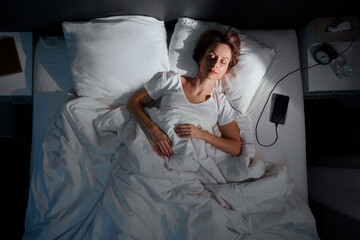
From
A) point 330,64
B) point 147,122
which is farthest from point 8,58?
point 330,64

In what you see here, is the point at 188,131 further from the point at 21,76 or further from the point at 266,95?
the point at 21,76

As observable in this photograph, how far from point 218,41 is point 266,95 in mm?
508

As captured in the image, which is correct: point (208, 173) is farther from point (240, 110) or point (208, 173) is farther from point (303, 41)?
point (303, 41)

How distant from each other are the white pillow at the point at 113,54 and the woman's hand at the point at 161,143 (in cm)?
35

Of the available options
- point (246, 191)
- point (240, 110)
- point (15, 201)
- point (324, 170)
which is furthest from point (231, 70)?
point (15, 201)

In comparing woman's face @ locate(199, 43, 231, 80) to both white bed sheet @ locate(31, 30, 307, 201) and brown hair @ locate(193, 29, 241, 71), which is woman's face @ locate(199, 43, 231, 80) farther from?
white bed sheet @ locate(31, 30, 307, 201)

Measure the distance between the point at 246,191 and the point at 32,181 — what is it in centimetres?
115

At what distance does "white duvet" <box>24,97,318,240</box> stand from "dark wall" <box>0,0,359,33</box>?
570 mm

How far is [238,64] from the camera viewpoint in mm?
1463

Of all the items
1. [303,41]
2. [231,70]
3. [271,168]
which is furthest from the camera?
[303,41]

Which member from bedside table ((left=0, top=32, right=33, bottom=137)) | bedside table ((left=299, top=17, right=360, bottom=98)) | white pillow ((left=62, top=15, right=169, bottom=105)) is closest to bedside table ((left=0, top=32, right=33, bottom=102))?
bedside table ((left=0, top=32, right=33, bottom=137))

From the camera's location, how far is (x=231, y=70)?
147 cm

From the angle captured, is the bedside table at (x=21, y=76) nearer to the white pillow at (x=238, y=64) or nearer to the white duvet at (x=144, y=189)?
the white duvet at (x=144, y=189)

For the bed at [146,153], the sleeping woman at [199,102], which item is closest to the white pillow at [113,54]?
the bed at [146,153]
